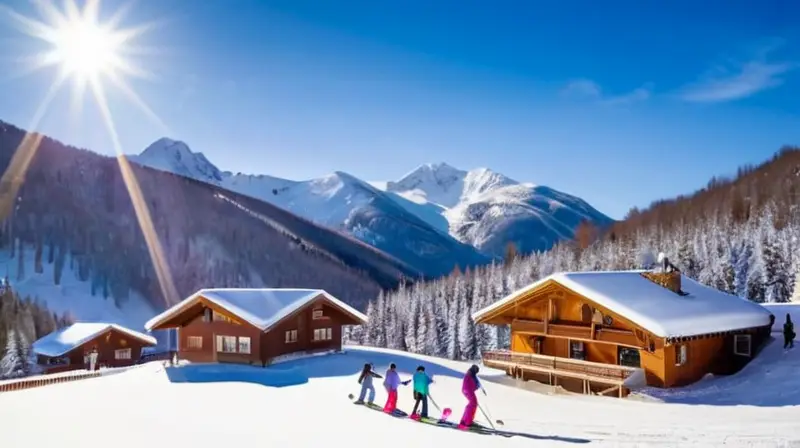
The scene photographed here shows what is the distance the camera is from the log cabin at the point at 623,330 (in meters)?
27.2

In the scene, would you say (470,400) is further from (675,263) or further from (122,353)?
(675,263)

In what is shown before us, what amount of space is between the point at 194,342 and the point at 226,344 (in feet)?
8.69

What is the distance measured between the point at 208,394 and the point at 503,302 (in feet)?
53.5

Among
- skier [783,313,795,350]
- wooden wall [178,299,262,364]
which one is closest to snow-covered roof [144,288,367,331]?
wooden wall [178,299,262,364]

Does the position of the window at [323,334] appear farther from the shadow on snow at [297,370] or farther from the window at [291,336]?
the shadow on snow at [297,370]

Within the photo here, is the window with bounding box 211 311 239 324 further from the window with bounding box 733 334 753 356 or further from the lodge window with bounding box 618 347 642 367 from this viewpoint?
the window with bounding box 733 334 753 356

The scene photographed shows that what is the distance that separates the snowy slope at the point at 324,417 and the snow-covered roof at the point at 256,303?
19.3ft

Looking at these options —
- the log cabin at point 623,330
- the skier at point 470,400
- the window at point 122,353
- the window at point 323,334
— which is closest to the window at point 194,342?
the window at point 323,334

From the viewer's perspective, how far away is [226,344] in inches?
1457

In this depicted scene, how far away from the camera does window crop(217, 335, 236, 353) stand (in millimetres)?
36656

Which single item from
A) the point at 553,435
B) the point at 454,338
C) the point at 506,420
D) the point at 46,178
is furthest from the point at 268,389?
the point at 46,178

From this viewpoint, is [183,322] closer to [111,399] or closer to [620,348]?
[111,399]

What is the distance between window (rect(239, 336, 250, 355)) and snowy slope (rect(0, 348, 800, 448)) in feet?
20.2

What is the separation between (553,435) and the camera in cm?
1639
